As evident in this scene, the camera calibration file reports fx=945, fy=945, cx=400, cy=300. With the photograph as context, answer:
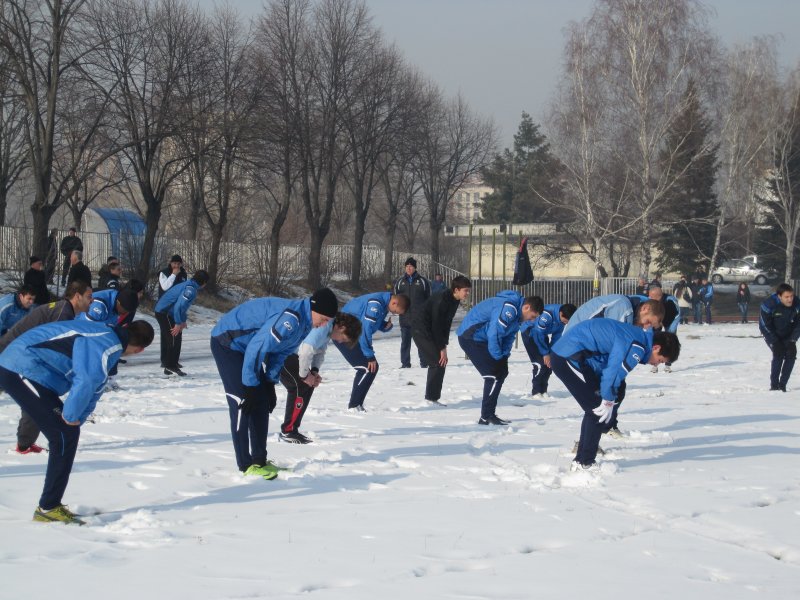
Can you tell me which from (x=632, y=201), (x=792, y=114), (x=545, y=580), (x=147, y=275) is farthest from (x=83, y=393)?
(x=792, y=114)

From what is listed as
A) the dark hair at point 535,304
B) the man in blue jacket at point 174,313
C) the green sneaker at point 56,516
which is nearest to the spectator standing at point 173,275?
the man in blue jacket at point 174,313

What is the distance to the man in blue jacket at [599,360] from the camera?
25.3 feet

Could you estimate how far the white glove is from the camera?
25.8 ft

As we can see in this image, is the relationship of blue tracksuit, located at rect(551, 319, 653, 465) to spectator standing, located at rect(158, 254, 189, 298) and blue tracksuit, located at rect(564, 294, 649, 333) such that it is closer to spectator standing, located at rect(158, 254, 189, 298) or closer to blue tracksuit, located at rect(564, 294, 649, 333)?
blue tracksuit, located at rect(564, 294, 649, 333)

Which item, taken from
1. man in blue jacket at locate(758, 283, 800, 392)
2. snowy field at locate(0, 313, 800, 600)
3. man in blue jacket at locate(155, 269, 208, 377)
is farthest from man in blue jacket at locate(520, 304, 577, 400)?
man in blue jacket at locate(155, 269, 208, 377)

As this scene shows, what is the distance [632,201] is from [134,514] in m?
38.0

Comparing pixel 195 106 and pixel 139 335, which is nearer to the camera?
pixel 139 335

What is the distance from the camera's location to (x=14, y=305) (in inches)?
457

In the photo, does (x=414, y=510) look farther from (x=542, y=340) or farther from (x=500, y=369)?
(x=542, y=340)

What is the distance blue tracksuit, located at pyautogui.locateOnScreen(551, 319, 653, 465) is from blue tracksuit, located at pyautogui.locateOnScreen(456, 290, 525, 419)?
96.5 inches

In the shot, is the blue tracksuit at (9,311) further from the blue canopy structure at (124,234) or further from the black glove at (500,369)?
the blue canopy structure at (124,234)

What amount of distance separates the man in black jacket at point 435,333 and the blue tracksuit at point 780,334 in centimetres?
518

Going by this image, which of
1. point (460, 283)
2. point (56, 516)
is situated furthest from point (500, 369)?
point (56, 516)

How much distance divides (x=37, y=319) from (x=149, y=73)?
23.1 metres
